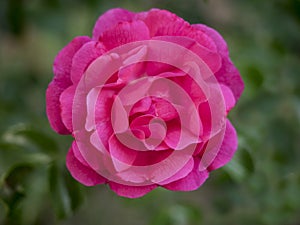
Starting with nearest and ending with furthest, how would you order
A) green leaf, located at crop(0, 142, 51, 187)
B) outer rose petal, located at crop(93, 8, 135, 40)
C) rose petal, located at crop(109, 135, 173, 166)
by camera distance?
rose petal, located at crop(109, 135, 173, 166), outer rose petal, located at crop(93, 8, 135, 40), green leaf, located at crop(0, 142, 51, 187)

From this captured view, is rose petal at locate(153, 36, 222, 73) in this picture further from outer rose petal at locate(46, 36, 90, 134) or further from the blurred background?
the blurred background

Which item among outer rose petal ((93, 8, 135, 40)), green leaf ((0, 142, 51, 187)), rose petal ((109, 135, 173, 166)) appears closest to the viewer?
rose petal ((109, 135, 173, 166))

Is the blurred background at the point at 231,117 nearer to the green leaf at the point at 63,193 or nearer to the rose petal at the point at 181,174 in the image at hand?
the green leaf at the point at 63,193

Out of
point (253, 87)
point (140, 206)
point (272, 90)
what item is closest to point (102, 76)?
point (253, 87)

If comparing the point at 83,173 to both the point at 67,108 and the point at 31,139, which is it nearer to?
the point at 67,108

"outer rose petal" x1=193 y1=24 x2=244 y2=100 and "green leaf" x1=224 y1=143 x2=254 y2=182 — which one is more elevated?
"outer rose petal" x1=193 y1=24 x2=244 y2=100

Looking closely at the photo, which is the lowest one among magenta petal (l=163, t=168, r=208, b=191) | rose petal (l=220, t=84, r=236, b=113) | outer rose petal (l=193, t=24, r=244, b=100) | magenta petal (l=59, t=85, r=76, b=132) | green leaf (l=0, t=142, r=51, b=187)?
green leaf (l=0, t=142, r=51, b=187)

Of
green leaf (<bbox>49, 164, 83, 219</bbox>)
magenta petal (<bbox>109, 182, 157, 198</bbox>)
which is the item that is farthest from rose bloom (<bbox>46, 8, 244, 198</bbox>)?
green leaf (<bbox>49, 164, 83, 219</bbox>)

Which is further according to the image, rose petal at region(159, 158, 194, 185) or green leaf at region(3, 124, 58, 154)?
green leaf at region(3, 124, 58, 154)

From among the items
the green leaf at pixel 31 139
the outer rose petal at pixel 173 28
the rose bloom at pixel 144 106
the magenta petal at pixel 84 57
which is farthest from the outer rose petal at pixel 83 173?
the green leaf at pixel 31 139
